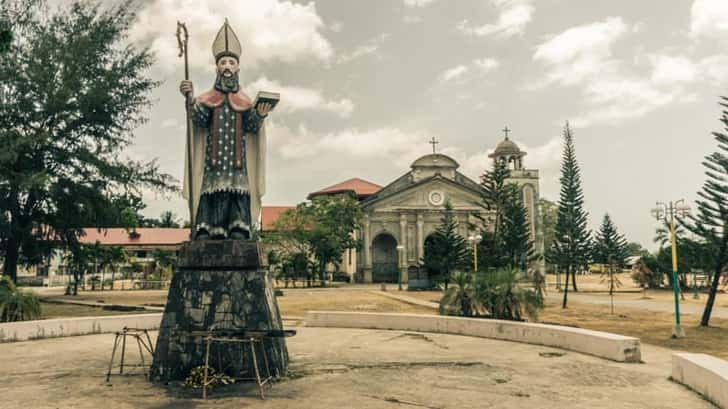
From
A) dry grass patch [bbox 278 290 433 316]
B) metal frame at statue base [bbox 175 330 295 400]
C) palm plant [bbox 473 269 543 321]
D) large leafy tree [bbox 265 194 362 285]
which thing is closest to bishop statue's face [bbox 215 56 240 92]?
metal frame at statue base [bbox 175 330 295 400]

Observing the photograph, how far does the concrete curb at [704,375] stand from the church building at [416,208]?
113 feet

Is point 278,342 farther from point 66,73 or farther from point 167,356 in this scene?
point 66,73

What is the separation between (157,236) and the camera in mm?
48344

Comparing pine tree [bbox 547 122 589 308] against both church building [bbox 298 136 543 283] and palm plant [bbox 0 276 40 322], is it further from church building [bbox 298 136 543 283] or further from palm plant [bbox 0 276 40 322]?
palm plant [bbox 0 276 40 322]

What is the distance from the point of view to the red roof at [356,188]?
50.6 meters

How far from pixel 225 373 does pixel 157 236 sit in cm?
4473

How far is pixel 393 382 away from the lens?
708 cm

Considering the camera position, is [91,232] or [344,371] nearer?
[344,371]

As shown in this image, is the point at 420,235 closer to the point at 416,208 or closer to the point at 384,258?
the point at 416,208

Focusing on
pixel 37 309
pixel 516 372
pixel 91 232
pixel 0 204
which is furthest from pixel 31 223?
pixel 91 232

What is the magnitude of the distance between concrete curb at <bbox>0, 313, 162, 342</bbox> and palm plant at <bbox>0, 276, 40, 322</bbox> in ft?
4.99

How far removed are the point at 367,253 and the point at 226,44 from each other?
35.1m

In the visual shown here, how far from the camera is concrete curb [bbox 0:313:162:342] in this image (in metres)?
11.2

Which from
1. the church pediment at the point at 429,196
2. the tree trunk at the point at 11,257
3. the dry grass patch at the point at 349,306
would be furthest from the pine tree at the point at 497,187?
the tree trunk at the point at 11,257
